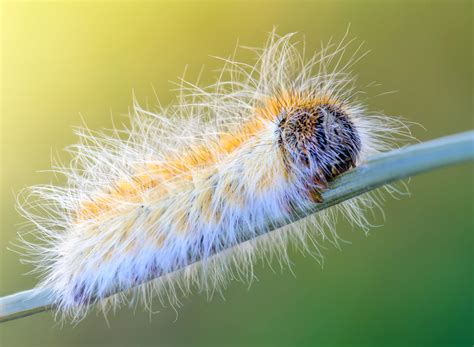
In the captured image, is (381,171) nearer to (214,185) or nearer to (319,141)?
(319,141)

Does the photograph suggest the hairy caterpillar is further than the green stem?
Yes

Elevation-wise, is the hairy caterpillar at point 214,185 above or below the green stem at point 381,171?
above

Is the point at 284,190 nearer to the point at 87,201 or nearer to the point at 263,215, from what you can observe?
the point at 263,215

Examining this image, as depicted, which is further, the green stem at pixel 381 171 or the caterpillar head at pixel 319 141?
the caterpillar head at pixel 319 141

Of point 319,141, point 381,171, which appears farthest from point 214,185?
point 381,171

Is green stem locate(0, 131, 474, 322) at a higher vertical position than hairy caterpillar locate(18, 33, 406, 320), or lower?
lower
